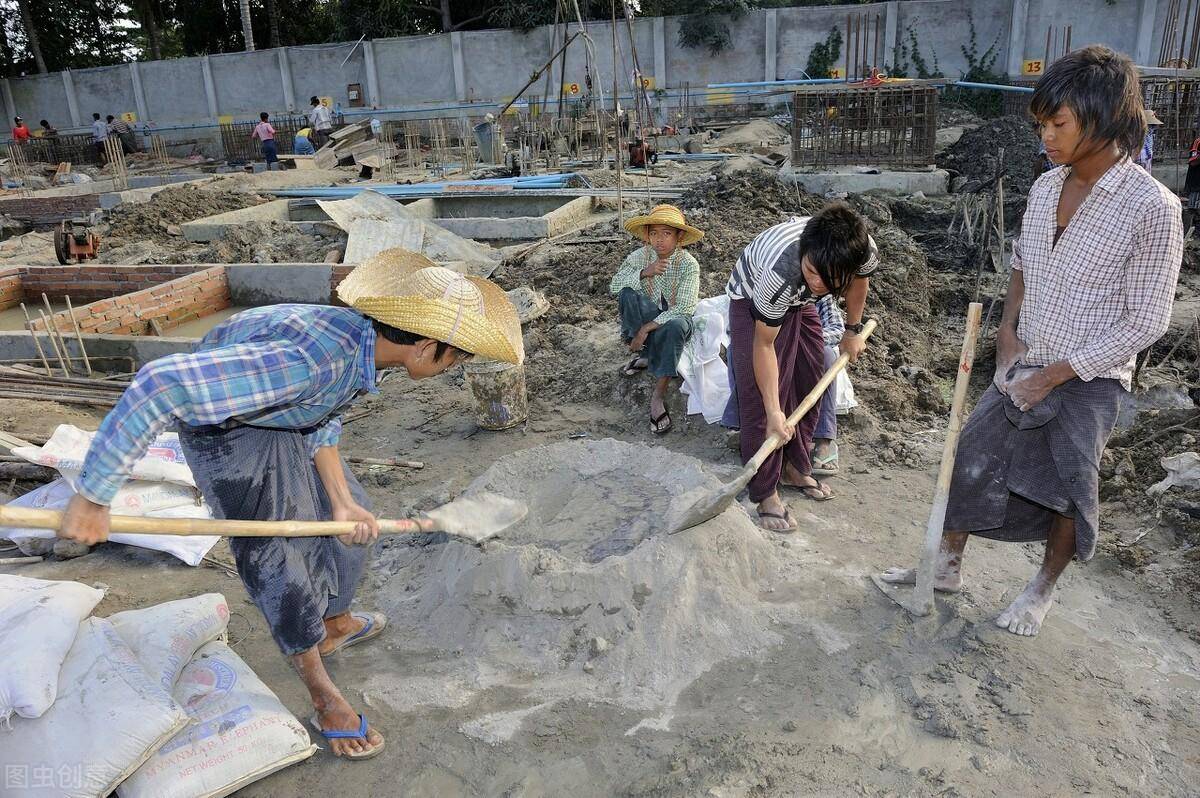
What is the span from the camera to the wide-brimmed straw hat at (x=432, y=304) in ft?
6.85

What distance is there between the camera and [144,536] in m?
3.49

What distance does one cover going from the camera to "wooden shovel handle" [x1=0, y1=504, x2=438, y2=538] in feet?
5.60

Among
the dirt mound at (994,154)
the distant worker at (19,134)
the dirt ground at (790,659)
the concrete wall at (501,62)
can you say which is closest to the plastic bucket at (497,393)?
the dirt ground at (790,659)

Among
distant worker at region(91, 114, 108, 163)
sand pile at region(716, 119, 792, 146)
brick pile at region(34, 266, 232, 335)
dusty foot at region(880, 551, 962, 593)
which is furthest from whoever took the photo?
distant worker at region(91, 114, 108, 163)

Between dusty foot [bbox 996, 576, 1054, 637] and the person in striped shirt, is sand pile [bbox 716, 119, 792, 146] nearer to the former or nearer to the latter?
the person in striped shirt

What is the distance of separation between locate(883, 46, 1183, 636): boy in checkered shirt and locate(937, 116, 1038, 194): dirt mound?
24.7ft

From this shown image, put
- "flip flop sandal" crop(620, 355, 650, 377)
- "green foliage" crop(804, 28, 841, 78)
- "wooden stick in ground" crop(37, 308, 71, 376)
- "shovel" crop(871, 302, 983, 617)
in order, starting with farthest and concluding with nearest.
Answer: "green foliage" crop(804, 28, 841, 78)
"wooden stick in ground" crop(37, 308, 71, 376)
"flip flop sandal" crop(620, 355, 650, 377)
"shovel" crop(871, 302, 983, 617)

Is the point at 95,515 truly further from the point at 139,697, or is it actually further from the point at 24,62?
the point at 24,62

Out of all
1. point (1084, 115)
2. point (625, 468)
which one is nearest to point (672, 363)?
point (625, 468)

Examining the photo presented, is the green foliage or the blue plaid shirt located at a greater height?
the green foliage

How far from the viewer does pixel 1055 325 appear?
2.44 meters

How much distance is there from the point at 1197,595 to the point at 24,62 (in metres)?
33.3

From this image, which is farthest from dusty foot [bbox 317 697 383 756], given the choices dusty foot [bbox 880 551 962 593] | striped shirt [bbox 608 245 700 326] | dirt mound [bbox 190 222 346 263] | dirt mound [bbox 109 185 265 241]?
dirt mound [bbox 109 185 265 241]

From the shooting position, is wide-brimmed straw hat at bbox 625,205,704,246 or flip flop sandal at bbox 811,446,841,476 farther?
wide-brimmed straw hat at bbox 625,205,704,246
